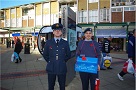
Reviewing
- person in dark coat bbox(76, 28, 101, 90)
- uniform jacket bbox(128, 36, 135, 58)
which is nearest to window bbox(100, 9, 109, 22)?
uniform jacket bbox(128, 36, 135, 58)

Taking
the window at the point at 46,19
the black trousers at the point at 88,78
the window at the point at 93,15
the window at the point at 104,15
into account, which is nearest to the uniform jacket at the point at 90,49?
the black trousers at the point at 88,78

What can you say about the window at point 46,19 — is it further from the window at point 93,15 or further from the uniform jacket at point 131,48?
the uniform jacket at point 131,48

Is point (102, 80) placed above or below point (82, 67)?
below

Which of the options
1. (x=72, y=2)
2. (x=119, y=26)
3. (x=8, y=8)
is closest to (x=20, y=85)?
(x=119, y=26)

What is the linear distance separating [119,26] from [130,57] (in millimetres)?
23282

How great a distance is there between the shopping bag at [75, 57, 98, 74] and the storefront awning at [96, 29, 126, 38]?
78.8 feet

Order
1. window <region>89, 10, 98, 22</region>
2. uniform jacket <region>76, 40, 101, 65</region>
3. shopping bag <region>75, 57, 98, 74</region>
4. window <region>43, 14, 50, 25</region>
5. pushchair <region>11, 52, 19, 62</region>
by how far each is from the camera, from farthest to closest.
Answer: window <region>43, 14, 50, 25</region>, window <region>89, 10, 98, 22</region>, pushchair <region>11, 52, 19, 62</region>, uniform jacket <region>76, 40, 101, 65</region>, shopping bag <region>75, 57, 98, 74</region>

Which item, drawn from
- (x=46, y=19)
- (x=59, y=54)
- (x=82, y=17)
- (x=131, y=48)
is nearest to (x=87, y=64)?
(x=59, y=54)

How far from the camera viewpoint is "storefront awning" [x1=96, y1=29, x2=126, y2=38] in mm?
27353

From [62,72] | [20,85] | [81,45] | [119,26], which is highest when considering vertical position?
[119,26]

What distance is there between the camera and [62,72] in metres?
3.85

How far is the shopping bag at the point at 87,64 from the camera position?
393cm

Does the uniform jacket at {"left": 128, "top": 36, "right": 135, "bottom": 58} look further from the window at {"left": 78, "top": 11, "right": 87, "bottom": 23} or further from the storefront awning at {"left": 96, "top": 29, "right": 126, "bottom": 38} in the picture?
the window at {"left": 78, "top": 11, "right": 87, "bottom": 23}

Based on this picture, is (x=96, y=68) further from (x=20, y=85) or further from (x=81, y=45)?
(x=20, y=85)
